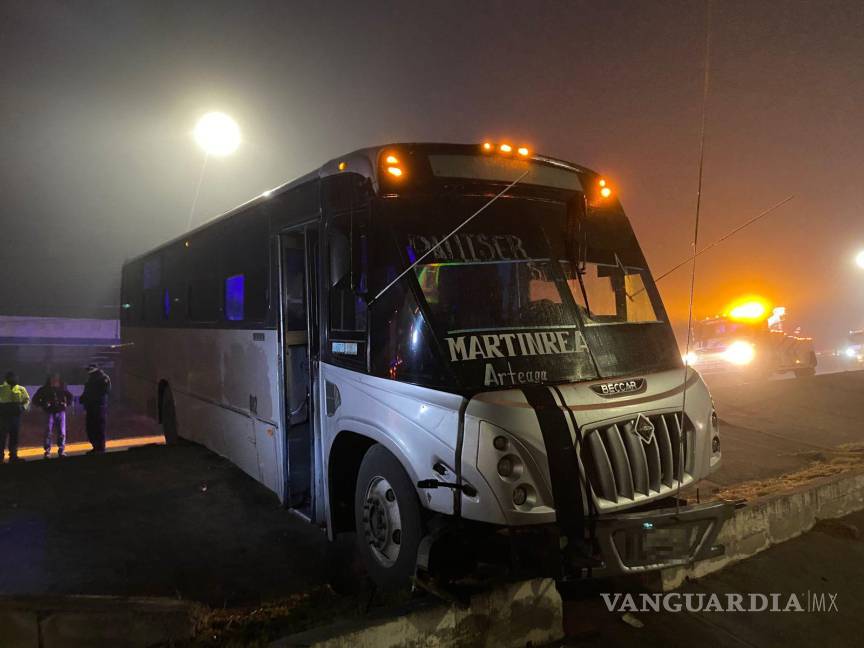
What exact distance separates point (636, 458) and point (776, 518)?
2.46m

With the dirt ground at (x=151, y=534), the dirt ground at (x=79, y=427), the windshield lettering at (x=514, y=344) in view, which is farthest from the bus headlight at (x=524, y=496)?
the dirt ground at (x=79, y=427)

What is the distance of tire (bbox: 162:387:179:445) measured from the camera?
9484 mm

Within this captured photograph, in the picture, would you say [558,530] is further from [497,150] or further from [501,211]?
[497,150]

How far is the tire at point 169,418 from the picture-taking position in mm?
9484

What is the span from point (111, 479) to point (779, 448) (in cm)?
1014

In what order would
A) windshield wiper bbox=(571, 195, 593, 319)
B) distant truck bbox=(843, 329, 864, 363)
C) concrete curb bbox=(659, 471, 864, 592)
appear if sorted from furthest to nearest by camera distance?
distant truck bbox=(843, 329, 864, 363), concrete curb bbox=(659, 471, 864, 592), windshield wiper bbox=(571, 195, 593, 319)

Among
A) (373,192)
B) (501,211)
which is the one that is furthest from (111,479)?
(501,211)

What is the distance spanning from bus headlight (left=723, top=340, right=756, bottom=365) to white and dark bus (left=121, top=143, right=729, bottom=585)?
1631cm

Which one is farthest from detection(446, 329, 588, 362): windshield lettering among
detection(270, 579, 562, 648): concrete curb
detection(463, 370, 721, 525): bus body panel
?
detection(270, 579, 562, 648): concrete curb

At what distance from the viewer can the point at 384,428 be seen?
4.08 meters

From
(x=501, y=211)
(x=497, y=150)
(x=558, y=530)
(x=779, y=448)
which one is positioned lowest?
(x=779, y=448)

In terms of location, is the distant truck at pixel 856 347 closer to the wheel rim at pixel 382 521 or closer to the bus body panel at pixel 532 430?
the bus body panel at pixel 532 430

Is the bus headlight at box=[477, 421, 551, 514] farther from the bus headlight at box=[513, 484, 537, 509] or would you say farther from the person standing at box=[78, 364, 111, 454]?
the person standing at box=[78, 364, 111, 454]

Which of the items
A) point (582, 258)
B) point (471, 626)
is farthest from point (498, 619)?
point (582, 258)
